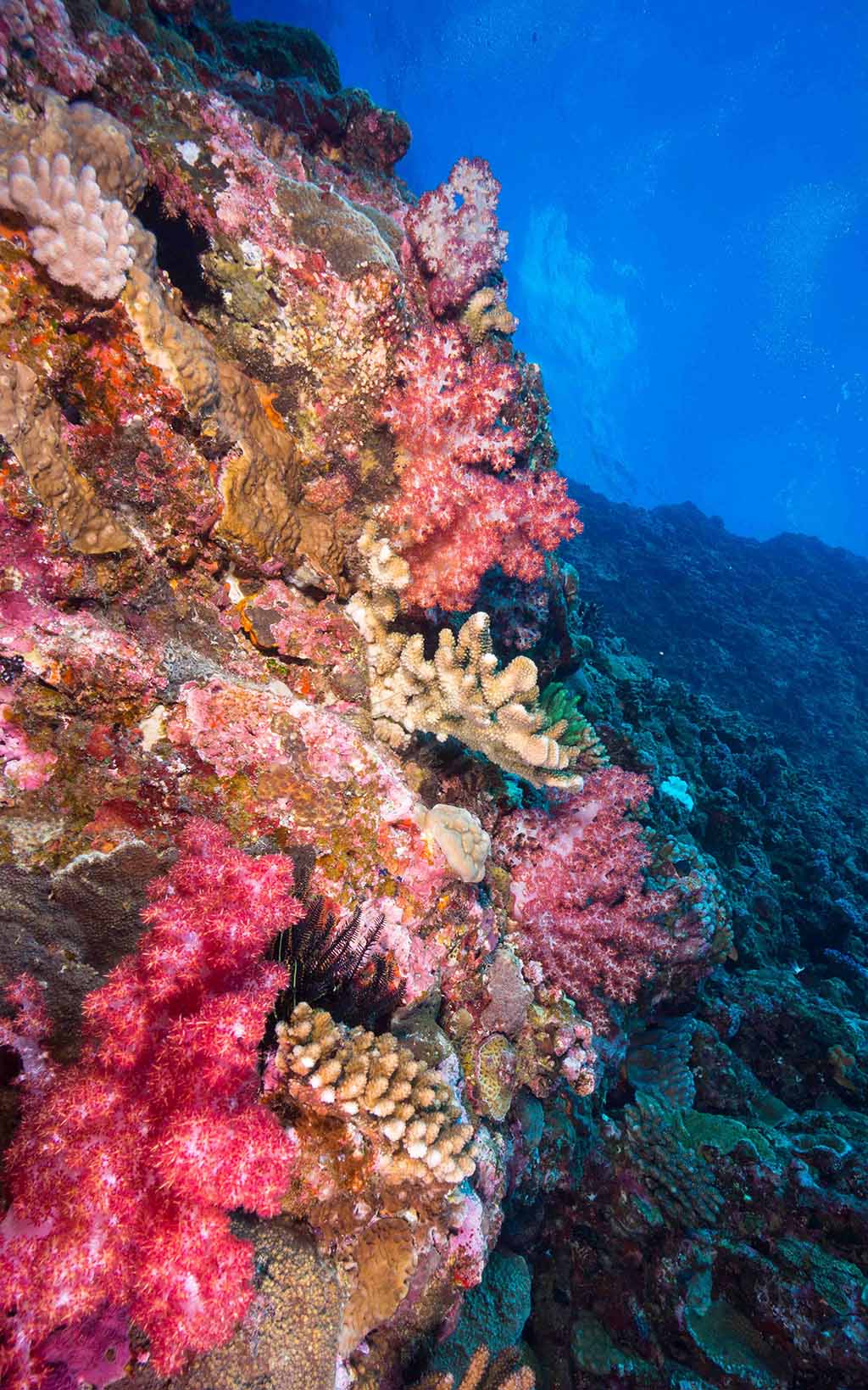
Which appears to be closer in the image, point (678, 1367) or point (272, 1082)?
point (272, 1082)

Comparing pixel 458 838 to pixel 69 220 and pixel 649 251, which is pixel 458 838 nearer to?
pixel 69 220

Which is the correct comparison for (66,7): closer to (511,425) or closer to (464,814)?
(511,425)

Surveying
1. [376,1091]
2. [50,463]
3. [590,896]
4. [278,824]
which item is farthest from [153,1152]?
[590,896]

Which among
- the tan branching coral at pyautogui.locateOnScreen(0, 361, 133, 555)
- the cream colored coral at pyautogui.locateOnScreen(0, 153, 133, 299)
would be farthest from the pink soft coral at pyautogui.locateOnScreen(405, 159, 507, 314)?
the tan branching coral at pyautogui.locateOnScreen(0, 361, 133, 555)

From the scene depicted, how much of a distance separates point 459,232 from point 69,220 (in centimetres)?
263

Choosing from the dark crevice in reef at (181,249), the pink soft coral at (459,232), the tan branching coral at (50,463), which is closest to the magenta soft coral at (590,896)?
the tan branching coral at (50,463)

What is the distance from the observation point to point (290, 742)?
290 centimetres

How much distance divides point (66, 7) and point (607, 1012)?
6.81 m

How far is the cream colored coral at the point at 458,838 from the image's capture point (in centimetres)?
307

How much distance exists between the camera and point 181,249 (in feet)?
9.64

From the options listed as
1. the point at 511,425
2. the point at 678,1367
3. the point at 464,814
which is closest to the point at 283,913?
the point at 464,814

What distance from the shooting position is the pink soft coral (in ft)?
12.2

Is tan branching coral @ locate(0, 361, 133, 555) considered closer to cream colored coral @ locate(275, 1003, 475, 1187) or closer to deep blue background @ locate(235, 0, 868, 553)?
cream colored coral @ locate(275, 1003, 475, 1187)

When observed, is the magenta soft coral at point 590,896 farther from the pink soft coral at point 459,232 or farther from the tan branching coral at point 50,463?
the pink soft coral at point 459,232
